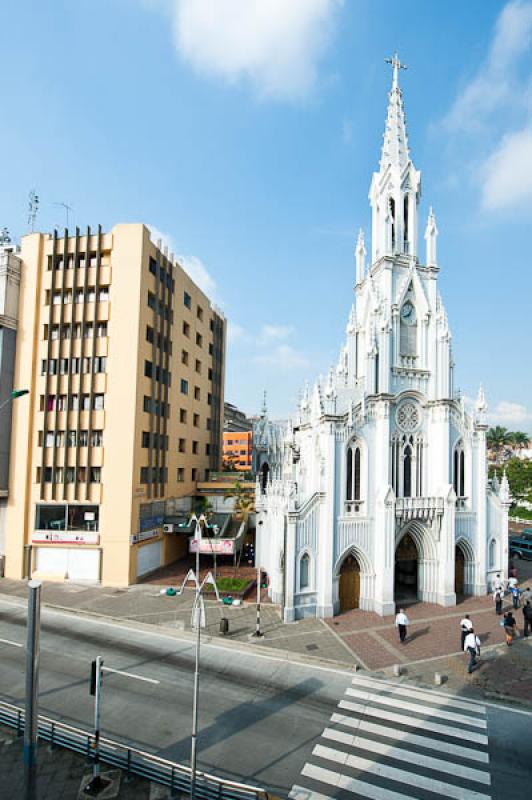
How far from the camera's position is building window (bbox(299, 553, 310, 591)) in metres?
26.2

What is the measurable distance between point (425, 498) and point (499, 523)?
7.21 m

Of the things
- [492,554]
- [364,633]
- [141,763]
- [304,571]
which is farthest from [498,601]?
[141,763]

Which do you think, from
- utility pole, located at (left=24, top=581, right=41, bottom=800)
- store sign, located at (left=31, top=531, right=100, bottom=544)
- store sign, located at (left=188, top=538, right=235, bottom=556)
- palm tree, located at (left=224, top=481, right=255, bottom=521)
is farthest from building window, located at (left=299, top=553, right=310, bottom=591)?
utility pole, located at (left=24, top=581, right=41, bottom=800)

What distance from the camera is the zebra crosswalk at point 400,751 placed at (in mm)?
12039

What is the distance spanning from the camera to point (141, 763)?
39.3 feet

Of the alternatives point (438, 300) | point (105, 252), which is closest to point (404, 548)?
point (438, 300)

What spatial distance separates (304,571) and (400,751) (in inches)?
502

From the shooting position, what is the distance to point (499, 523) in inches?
1254

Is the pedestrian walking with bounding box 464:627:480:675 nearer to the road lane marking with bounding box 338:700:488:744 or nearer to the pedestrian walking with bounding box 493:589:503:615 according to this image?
the road lane marking with bounding box 338:700:488:744

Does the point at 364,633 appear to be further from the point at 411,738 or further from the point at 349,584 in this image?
the point at 411,738

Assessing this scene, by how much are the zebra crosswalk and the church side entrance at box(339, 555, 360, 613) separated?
392 inches

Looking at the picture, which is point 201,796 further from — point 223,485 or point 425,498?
point 223,485

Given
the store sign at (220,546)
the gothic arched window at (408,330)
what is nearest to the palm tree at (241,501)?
Result: the store sign at (220,546)

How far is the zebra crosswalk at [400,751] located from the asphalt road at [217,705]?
11.4 inches
